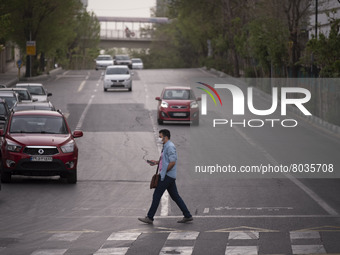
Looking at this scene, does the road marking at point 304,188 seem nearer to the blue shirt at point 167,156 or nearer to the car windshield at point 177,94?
the blue shirt at point 167,156

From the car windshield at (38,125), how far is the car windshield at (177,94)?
681 inches

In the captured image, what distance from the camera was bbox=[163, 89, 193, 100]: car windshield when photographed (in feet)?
→ 131

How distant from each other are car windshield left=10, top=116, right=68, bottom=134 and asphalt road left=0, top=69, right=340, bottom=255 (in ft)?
4.21

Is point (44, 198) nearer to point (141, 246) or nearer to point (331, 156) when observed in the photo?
point (141, 246)

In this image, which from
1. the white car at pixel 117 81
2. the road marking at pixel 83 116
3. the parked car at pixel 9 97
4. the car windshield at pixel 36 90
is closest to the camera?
the parked car at pixel 9 97

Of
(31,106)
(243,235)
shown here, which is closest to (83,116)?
(31,106)

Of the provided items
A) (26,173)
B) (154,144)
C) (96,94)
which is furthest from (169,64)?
(26,173)

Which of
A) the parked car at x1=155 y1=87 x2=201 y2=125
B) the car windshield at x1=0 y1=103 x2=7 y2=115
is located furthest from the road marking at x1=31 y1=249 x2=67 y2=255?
the parked car at x1=155 y1=87 x2=201 y2=125

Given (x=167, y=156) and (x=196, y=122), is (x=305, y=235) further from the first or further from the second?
(x=196, y=122)

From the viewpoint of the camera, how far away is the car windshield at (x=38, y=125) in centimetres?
2214

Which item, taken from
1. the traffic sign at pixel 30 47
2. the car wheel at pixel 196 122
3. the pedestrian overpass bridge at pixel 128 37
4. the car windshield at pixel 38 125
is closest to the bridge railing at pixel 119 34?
the pedestrian overpass bridge at pixel 128 37

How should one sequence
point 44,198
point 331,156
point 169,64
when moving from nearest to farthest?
point 44,198 → point 331,156 → point 169,64

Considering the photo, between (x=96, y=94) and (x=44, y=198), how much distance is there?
37.3 meters

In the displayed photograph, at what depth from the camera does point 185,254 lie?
12.8 meters
